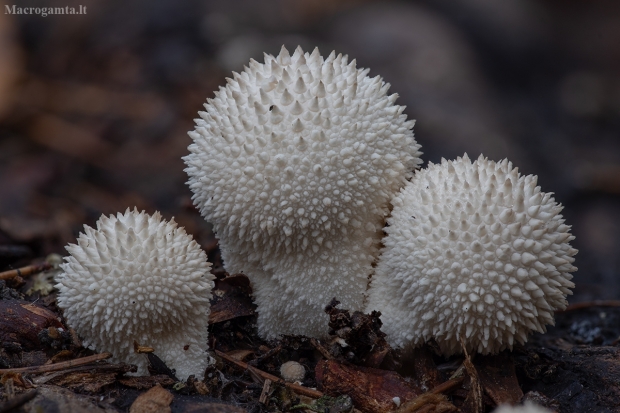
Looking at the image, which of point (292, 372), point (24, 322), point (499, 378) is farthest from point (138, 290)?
point (499, 378)

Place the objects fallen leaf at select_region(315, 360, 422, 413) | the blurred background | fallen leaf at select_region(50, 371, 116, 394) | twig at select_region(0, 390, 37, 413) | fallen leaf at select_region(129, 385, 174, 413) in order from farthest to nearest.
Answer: the blurred background
fallen leaf at select_region(315, 360, 422, 413)
fallen leaf at select_region(50, 371, 116, 394)
fallen leaf at select_region(129, 385, 174, 413)
twig at select_region(0, 390, 37, 413)

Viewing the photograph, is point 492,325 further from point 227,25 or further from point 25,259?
point 227,25

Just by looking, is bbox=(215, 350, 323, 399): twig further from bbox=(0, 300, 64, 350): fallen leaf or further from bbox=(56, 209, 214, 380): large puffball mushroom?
bbox=(0, 300, 64, 350): fallen leaf

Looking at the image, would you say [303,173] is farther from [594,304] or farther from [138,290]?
[594,304]

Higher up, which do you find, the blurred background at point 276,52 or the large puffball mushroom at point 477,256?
the blurred background at point 276,52

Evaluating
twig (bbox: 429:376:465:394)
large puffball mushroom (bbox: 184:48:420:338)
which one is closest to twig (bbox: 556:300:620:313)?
twig (bbox: 429:376:465:394)

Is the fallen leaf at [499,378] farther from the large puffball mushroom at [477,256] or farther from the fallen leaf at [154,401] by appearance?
the fallen leaf at [154,401]

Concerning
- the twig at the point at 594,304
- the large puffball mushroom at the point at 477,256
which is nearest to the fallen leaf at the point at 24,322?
the large puffball mushroom at the point at 477,256
